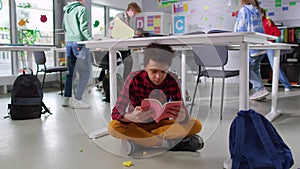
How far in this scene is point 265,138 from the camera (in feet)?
3.64

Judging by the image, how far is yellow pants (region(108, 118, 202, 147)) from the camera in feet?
4.73

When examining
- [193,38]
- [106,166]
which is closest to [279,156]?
[193,38]

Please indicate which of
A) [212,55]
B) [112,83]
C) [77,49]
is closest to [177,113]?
[112,83]

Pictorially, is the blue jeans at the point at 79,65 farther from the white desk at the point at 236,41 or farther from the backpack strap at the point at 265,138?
the backpack strap at the point at 265,138

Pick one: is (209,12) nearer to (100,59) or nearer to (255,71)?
(255,71)

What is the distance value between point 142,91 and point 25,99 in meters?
1.21

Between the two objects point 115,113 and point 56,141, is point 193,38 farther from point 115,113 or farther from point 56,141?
point 56,141

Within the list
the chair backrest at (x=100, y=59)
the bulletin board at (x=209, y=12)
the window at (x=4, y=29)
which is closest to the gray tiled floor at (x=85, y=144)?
the chair backrest at (x=100, y=59)

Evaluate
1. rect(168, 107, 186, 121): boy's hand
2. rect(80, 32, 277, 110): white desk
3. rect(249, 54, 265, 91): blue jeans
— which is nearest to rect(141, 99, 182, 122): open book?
rect(168, 107, 186, 121): boy's hand

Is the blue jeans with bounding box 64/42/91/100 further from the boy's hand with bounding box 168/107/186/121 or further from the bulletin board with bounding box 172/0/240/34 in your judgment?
the bulletin board with bounding box 172/0/240/34

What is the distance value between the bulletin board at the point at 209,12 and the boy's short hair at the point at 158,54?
3.40 metres

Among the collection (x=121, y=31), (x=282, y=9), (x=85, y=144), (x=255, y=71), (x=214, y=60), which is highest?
(x=282, y=9)

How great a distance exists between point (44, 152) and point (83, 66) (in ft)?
4.17

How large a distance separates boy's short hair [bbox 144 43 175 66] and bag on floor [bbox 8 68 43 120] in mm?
1217
